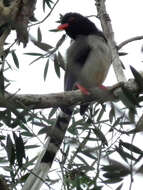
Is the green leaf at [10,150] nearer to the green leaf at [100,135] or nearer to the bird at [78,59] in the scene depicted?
the bird at [78,59]

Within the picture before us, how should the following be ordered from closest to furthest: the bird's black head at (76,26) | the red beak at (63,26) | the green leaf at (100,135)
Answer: the green leaf at (100,135), the red beak at (63,26), the bird's black head at (76,26)

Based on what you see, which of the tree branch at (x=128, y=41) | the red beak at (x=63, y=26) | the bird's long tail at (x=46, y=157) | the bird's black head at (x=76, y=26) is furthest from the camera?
the bird's black head at (x=76, y=26)

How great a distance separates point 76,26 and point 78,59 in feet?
3.17

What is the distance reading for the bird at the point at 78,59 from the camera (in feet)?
11.3

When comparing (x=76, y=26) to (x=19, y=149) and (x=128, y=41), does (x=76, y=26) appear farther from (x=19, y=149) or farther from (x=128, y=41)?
(x=19, y=149)

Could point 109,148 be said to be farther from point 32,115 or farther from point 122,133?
point 32,115

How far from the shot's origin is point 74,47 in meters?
4.30

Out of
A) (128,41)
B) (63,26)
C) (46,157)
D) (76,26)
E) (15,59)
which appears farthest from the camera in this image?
(76,26)

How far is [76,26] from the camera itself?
194 inches

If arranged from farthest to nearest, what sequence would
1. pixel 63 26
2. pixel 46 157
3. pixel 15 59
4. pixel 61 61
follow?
pixel 63 26
pixel 15 59
pixel 61 61
pixel 46 157

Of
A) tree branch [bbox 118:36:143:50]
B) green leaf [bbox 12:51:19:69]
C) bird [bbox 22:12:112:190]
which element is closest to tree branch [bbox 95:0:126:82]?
tree branch [bbox 118:36:143:50]

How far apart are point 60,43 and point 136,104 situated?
1.41 m

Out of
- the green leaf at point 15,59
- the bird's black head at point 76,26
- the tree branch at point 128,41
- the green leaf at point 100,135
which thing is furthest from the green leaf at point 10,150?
the bird's black head at point 76,26

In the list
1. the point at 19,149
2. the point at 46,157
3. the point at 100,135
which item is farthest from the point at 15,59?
the point at 19,149
